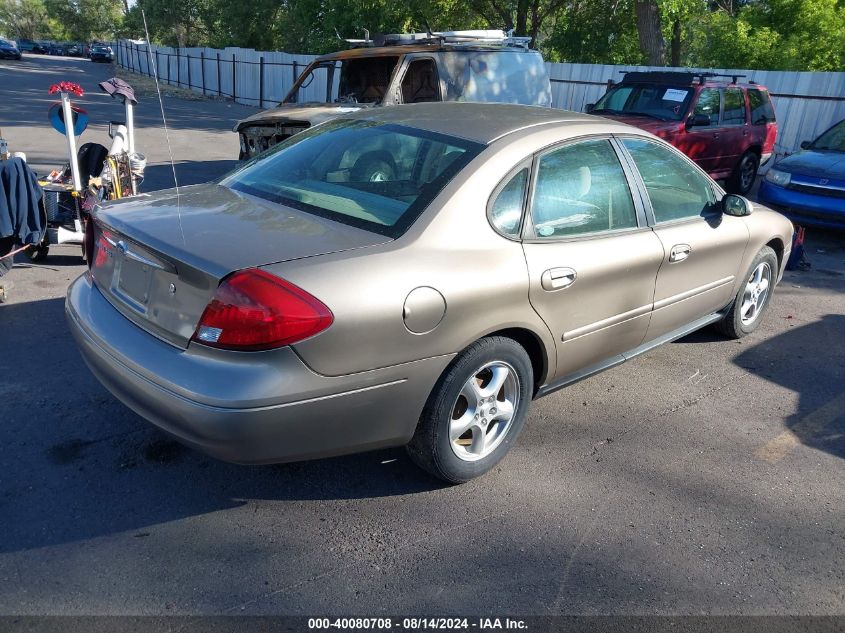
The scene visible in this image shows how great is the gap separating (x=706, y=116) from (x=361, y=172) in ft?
27.6

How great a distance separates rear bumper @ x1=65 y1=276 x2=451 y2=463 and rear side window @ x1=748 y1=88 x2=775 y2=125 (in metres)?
10.5

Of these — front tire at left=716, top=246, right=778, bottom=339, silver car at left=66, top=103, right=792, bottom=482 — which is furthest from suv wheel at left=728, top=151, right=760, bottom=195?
silver car at left=66, top=103, right=792, bottom=482

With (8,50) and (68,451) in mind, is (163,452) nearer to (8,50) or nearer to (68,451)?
(68,451)

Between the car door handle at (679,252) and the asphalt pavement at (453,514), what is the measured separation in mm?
872

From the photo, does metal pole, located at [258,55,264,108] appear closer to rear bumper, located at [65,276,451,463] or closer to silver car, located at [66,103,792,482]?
silver car, located at [66,103,792,482]

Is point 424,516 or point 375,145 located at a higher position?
point 375,145

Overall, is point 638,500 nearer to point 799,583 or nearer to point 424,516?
point 799,583

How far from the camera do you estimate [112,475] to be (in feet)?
10.8

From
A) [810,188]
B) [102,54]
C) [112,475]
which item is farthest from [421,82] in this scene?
[102,54]

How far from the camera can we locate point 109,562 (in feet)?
9.00

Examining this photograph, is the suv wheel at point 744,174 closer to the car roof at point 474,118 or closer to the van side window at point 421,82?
the van side window at point 421,82

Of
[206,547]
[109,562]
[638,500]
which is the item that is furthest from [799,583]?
[109,562]

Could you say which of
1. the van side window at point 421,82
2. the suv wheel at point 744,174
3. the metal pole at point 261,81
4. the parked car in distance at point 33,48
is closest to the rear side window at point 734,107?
the suv wheel at point 744,174

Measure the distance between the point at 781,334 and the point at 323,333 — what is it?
4.40 metres
